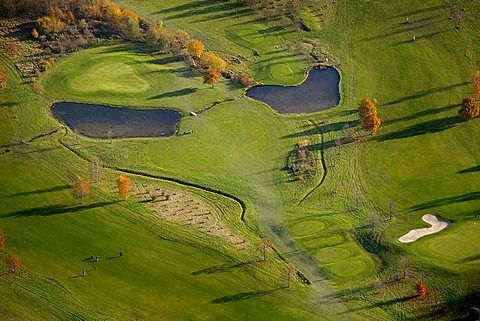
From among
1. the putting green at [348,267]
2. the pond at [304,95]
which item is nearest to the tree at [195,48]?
the pond at [304,95]

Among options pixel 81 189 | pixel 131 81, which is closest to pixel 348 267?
pixel 81 189

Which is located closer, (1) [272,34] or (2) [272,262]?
(2) [272,262]

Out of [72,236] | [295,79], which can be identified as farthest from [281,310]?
[295,79]

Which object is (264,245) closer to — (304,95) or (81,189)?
(81,189)

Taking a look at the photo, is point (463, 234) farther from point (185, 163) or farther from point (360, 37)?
point (360, 37)

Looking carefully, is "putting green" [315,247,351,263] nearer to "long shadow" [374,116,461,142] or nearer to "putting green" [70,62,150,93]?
"long shadow" [374,116,461,142]
